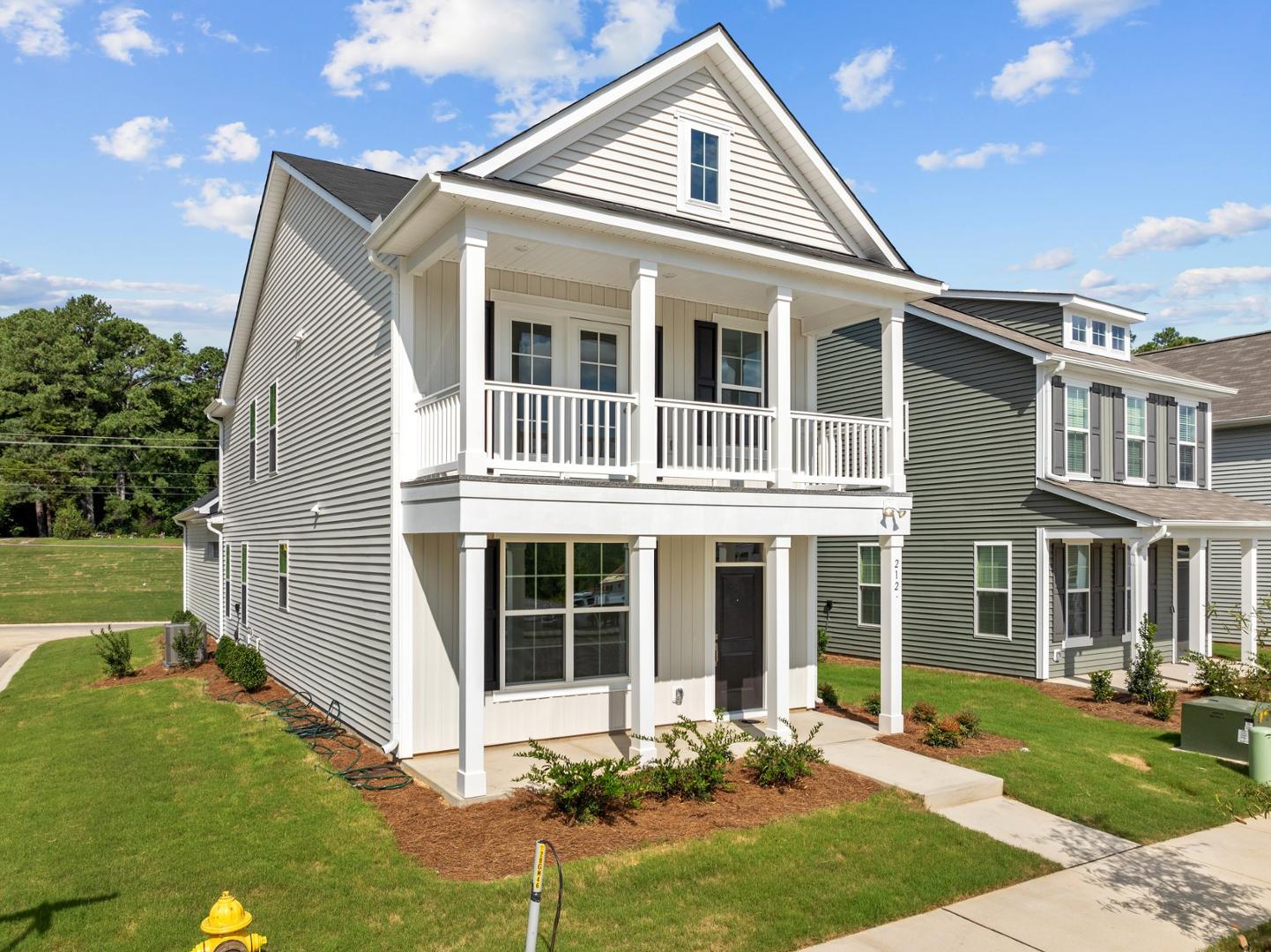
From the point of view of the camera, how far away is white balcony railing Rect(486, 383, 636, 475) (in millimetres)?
8633

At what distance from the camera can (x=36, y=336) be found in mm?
60781

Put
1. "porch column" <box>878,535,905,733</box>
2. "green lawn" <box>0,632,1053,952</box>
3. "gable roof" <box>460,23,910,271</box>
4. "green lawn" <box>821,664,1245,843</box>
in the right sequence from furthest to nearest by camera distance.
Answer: "porch column" <box>878,535,905,733</box> → "gable roof" <box>460,23,910,271</box> → "green lawn" <box>821,664,1245,843</box> → "green lawn" <box>0,632,1053,952</box>

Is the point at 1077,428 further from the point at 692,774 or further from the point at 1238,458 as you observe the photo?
the point at 692,774

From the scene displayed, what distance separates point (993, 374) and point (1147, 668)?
20.1ft

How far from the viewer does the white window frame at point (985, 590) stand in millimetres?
16500

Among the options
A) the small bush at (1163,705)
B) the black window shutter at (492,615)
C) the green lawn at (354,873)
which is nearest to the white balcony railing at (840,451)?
the black window shutter at (492,615)

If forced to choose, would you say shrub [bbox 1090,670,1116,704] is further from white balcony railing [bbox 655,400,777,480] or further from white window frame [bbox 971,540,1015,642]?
white balcony railing [bbox 655,400,777,480]

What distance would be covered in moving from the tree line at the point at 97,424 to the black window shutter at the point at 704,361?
189 feet

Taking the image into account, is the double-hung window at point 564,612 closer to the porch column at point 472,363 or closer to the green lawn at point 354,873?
the porch column at point 472,363

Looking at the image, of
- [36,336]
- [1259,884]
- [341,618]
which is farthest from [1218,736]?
[36,336]

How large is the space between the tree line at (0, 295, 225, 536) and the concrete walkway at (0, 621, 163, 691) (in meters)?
31.8

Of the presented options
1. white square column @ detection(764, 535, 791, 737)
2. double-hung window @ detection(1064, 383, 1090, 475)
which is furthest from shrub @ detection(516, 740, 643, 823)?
double-hung window @ detection(1064, 383, 1090, 475)

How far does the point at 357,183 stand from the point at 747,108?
241 inches

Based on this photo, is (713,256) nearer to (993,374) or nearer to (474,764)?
(474,764)
